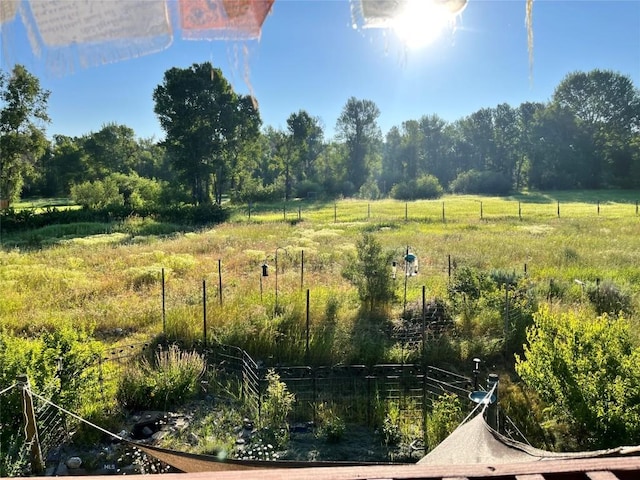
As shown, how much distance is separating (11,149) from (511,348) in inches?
1000

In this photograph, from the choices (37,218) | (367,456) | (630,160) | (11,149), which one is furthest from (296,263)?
(630,160)

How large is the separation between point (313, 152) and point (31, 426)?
170 ft

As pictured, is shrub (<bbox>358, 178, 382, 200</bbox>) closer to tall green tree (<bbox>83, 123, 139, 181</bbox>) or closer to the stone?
tall green tree (<bbox>83, 123, 139, 181</bbox>)

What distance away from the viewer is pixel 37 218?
73.4ft

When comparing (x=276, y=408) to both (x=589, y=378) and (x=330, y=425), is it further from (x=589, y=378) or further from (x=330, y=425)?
(x=589, y=378)

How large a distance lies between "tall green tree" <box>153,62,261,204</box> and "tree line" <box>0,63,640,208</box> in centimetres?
8

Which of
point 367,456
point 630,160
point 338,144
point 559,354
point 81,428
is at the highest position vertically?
point 338,144

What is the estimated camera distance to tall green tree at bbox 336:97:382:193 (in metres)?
49.8

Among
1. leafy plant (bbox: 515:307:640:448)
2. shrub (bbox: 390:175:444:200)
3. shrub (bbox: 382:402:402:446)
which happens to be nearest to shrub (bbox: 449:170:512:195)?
shrub (bbox: 390:175:444:200)

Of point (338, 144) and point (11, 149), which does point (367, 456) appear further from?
point (338, 144)

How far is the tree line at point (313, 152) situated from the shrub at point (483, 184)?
5.2 inches

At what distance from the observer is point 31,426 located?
3441 millimetres

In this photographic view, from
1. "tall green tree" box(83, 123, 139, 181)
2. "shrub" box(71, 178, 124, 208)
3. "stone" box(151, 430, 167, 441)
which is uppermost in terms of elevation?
"tall green tree" box(83, 123, 139, 181)

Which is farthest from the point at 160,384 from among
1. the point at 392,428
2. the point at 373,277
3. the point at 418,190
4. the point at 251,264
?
the point at 418,190
